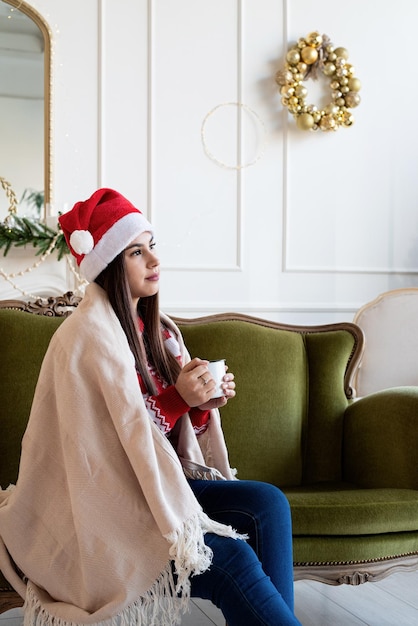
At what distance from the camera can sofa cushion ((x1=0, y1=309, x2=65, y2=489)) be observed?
216 cm

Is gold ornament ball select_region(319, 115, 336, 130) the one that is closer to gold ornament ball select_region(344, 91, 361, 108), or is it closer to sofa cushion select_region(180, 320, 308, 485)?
gold ornament ball select_region(344, 91, 361, 108)

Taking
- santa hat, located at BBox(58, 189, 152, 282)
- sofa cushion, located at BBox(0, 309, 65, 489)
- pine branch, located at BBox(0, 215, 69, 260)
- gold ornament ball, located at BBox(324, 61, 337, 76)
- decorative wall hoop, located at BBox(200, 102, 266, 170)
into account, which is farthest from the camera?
gold ornament ball, located at BBox(324, 61, 337, 76)

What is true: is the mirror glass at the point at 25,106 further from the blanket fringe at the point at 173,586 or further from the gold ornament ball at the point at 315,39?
the blanket fringe at the point at 173,586

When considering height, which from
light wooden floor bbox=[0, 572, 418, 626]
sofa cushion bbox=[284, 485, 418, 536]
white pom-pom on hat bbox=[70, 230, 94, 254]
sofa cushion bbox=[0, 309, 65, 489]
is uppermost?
white pom-pom on hat bbox=[70, 230, 94, 254]

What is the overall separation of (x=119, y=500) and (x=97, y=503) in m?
0.04

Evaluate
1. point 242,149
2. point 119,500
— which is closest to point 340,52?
point 242,149

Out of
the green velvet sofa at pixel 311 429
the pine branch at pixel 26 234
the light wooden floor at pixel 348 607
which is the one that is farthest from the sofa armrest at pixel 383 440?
the pine branch at pixel 26 234

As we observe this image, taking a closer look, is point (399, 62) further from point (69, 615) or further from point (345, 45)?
point (69, 615)

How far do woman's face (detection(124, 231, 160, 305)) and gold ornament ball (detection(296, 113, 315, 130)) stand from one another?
1.78 metres

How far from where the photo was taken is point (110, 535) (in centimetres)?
156

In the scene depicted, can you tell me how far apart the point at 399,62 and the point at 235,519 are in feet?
8.80

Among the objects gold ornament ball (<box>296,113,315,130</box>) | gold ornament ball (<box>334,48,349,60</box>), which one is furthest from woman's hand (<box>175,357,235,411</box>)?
gold ornament ball (<box>334,48,349,60</box>)

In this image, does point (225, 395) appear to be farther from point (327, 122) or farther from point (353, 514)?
point (327, 122)

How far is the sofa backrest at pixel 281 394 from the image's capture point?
94.5 inches
